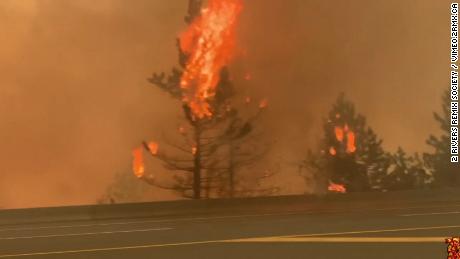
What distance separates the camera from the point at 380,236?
7.04 m

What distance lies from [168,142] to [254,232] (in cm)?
1133

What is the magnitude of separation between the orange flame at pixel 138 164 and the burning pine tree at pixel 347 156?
16.9 feet

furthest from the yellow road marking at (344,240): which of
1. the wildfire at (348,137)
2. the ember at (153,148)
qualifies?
the wildfire at (348,137)

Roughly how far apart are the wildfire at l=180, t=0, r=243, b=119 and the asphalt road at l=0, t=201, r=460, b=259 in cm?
718

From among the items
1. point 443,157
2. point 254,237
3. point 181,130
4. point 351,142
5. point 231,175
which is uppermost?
point 181,130

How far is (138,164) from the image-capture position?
763 inches

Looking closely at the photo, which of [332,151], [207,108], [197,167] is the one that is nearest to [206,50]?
[207,108]

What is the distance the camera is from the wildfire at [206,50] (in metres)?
17.0

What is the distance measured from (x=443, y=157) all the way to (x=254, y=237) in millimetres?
13928

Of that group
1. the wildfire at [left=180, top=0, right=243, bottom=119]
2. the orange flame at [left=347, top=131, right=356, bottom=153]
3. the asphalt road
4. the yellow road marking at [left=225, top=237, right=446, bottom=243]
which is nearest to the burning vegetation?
the wildfire at [left=180, top=0, right=243, bottom=119]

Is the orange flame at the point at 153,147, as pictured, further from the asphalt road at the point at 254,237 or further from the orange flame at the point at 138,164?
the asphalt road at the point at 254,237

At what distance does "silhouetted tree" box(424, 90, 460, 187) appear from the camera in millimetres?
18828

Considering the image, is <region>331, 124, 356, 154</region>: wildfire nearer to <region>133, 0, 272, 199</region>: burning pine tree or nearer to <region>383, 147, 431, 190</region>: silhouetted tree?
<region>383, 147, 431, 190</region>: silhouetted tree

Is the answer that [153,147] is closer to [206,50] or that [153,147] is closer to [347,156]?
[206,50]
